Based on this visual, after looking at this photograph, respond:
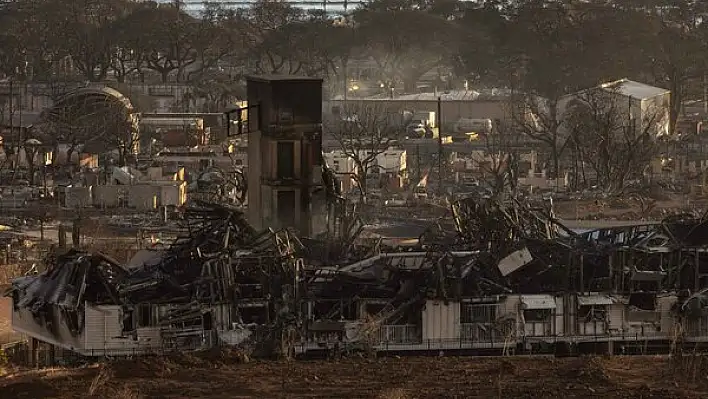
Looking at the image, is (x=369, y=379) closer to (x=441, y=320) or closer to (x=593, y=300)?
(x=441, y=320)

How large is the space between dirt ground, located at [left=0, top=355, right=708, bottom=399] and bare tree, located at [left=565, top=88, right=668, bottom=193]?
16.2 m

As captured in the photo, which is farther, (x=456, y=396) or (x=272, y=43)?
(x=272, y=43)

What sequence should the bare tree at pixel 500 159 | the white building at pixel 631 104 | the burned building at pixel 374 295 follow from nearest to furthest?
the burned building at pixel 374 295 < the bare tree at pixel 500 159 < the white building at pixel 631 104

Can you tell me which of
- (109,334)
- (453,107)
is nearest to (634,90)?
(453,107)

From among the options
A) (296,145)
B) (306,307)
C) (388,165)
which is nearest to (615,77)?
(388,165)

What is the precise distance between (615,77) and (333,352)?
3689 centimetres

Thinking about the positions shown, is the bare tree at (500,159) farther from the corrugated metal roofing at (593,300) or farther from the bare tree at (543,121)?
the corrugated metal roofing at (593,300)

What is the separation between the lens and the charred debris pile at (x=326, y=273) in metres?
15.5

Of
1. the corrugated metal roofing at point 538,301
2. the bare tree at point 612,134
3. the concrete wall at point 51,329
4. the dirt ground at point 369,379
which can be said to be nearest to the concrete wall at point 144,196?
the bare tree at point 612,134

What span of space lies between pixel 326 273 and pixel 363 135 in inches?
772

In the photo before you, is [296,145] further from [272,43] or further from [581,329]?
[272,43]


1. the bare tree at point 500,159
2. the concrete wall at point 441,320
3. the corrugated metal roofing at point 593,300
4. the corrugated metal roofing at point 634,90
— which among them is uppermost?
the corrugated metal roofing at point 634,90

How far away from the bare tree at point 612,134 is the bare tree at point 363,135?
3.93 metres

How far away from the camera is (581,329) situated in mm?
15820
